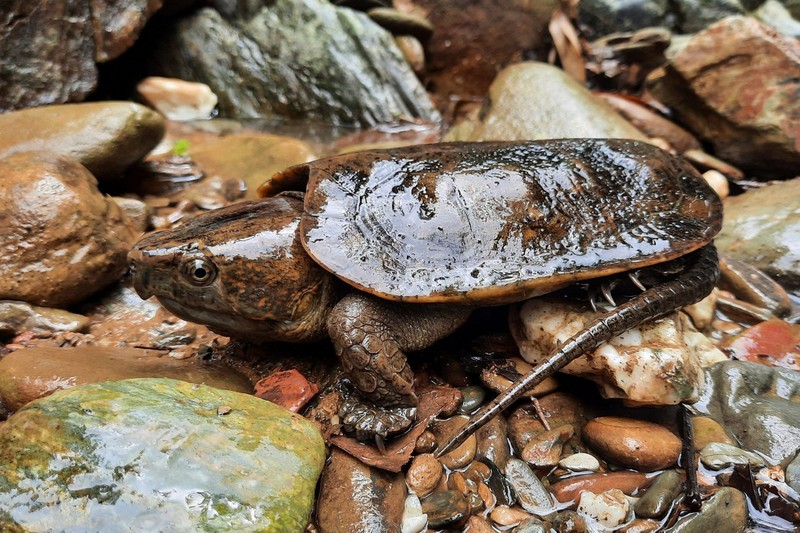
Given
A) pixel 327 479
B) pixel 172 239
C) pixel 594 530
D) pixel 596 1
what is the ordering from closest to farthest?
pixel 594 530 < pixel 327 479 < pixel 172 239 < pixel 596 1

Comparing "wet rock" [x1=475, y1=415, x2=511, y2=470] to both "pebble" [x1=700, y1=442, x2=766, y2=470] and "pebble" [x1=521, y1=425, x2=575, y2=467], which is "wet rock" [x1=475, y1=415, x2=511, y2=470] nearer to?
"pebble" [x1=521, y1=425, x2=575, y2=467]

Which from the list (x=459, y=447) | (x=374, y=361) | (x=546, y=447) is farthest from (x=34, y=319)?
(x=546, y=447)

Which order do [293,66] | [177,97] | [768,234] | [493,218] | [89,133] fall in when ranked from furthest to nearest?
[293,66] < [177,97] < [89,133] < [768,234] < [493,218]

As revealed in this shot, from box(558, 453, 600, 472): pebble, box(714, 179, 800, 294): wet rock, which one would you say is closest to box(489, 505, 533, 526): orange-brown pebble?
box(558, 453, 600, 472): pebble

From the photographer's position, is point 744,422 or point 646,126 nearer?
point 744,422

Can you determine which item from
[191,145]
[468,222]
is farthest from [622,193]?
[191,145]

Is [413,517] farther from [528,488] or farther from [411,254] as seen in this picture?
[411,254]

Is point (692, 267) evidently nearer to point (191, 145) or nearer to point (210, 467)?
point (210, 467)
